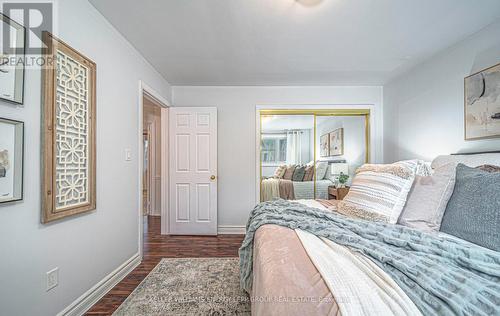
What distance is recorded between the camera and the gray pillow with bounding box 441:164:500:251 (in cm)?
123

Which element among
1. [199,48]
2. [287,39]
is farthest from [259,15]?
[199,48]

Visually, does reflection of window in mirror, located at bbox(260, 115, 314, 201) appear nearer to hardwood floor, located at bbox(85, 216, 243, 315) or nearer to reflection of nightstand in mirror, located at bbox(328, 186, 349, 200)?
reflection of nightstand in mirror, located at bbox(328, 186, 349, 200)

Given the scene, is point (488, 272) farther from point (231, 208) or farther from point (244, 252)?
point (231, 208)

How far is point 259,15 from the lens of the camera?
1901 mm

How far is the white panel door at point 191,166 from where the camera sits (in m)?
3.58

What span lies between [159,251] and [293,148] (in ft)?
8.30

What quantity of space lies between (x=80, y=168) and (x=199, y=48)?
5.43ft

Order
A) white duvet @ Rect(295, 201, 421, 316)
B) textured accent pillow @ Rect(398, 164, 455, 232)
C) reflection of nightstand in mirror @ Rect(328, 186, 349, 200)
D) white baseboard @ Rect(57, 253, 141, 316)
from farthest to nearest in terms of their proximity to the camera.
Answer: reflection of nightstand in mirror @ Rect(328, 186, 349, 200)
white baseboard @ Rect(57, 253, 141, 316)
textured accent pillow @ Rect(398, 164, 455, 232)
white duvet @ Rect(295, 201, 421, 316)

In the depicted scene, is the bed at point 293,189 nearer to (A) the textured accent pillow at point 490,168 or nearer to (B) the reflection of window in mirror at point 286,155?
(B) the reflection of window in mirror at point 286,155

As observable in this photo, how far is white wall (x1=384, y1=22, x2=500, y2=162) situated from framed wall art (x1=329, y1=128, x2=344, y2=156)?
27.9 inches

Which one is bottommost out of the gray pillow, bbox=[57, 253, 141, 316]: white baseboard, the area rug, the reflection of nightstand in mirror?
the area rug

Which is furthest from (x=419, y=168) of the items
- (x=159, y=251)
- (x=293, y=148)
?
(x=159, y=251)

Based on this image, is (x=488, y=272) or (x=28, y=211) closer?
(x=488, y=272)

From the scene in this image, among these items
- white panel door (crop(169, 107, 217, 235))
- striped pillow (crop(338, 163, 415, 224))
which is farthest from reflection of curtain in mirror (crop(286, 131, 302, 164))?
striped pillow (crop(338, 163, 415, 224))
